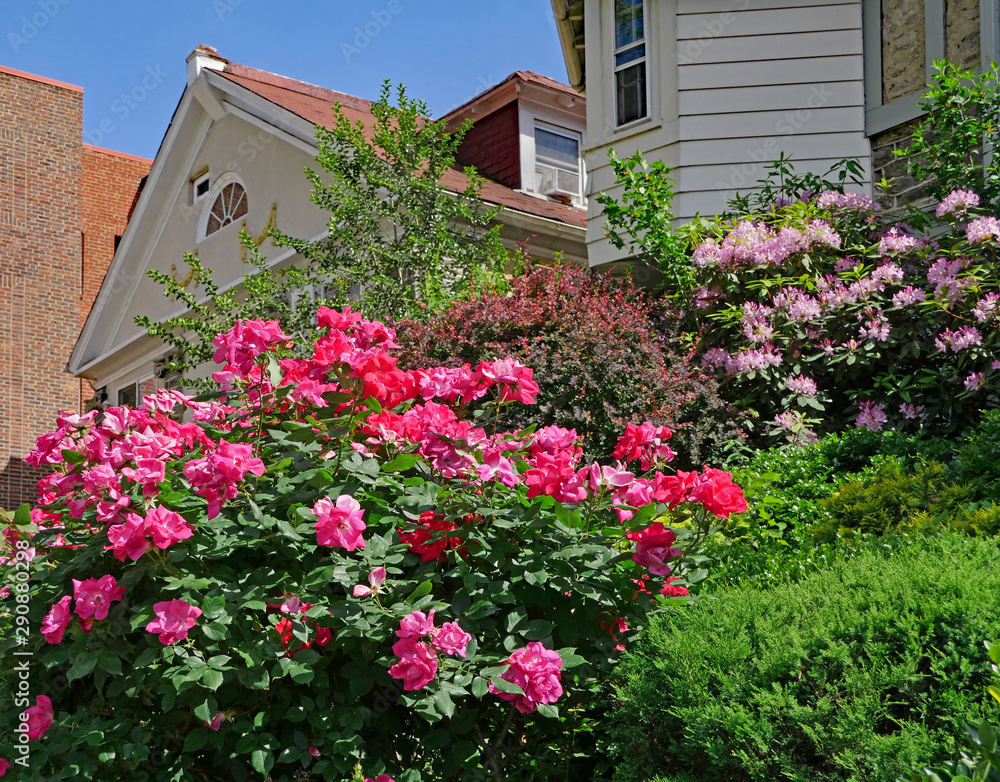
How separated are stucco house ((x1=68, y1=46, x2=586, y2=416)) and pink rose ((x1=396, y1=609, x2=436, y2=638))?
9.44m

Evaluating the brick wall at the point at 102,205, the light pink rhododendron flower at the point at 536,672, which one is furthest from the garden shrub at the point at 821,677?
the brick wall at the point at 102,205

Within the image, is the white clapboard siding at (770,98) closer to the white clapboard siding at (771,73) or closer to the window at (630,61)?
the white clapboard siding at (771,73)

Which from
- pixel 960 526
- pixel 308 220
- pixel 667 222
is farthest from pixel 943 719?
pixel 308 220

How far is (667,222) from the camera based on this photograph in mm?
8266

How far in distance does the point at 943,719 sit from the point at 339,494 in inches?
69.1

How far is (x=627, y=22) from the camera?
10258 millimetres

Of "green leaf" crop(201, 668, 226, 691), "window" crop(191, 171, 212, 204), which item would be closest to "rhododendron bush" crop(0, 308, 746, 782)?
"green leaf" crop(201, 668, 226, 691)

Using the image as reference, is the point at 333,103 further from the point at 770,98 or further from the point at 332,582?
the point at 332,582

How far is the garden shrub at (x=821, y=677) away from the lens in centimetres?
230

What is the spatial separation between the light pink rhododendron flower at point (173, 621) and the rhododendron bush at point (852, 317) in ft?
15.9

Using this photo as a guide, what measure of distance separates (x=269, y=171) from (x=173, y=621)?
39.8 feet

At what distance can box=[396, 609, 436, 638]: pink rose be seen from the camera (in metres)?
2.57

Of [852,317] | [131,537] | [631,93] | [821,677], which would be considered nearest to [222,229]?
[631,93]

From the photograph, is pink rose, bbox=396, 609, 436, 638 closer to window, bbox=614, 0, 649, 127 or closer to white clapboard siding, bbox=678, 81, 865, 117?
white clapboard siding, bbox=678, 81, 865, 117
